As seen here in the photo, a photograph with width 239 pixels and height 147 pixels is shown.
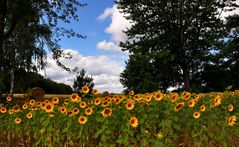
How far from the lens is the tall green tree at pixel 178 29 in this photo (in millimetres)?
31656

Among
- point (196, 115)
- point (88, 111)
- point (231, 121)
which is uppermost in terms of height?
point (88, 111)

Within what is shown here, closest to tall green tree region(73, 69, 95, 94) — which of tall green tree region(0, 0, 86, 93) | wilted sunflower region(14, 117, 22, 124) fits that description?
tall green tree region(0, 0, 86, 93)

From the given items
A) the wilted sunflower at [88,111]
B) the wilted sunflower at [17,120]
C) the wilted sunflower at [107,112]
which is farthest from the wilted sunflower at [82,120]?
the wilted sunflower at [17,120]

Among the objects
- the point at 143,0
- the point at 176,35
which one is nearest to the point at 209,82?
the point at 176,35

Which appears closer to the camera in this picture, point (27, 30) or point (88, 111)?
point (88, 111)

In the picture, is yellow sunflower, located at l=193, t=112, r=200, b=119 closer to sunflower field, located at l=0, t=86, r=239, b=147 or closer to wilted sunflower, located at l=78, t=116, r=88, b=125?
sunflower field, located at l=0, t=86, r=239, b=147

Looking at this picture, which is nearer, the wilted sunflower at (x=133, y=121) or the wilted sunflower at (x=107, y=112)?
the wilted sunflower at (x=133, y=121)

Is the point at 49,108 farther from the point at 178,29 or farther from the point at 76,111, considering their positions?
the point at 178,29

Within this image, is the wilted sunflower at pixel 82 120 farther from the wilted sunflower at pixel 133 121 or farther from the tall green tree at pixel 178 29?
the tall green tree at pixel 178 29

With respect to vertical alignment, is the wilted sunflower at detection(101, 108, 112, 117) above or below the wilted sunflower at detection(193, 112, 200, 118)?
above

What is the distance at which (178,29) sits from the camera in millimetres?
32500

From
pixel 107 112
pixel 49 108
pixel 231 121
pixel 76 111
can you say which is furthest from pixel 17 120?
pixel 231 121

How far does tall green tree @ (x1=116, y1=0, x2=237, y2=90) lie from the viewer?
104ft

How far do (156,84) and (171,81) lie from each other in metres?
2.89
